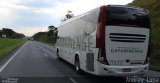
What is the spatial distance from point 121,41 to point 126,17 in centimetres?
97

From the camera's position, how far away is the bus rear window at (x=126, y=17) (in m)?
13.5

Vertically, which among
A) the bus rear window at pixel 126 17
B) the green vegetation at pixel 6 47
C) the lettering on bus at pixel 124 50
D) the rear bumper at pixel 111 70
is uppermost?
the bus rear window at pixel 126 17

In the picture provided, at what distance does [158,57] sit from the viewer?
85.8ft

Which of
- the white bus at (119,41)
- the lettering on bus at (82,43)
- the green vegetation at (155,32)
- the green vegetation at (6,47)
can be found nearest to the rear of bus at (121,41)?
the white bus at (119,41)

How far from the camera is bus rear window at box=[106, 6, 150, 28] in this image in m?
13.5

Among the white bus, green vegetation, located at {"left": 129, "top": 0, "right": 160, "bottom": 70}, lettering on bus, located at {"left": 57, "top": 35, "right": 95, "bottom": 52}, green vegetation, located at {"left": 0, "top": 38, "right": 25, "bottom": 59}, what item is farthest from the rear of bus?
green vegetation, located at {"left": 0, "top": 38, "right": 25, "bottom": 59}

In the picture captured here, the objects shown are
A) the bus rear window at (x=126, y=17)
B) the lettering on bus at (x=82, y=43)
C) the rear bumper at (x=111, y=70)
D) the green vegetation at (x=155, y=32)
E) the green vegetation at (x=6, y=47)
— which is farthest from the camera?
the green vegetation at (x=6, y=47)

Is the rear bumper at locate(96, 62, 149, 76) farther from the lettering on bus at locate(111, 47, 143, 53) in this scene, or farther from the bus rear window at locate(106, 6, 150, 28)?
the bus rear window at locate(106, 6, 150, 28)

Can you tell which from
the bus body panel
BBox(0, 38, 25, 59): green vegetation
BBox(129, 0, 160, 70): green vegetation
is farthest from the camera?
BBox(0, 38, 25, 59): green vegetation

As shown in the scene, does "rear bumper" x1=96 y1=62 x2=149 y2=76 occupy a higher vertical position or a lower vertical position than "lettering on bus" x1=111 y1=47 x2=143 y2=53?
lower

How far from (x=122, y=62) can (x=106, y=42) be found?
972mm

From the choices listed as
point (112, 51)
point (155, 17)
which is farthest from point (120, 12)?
point (155, 17)

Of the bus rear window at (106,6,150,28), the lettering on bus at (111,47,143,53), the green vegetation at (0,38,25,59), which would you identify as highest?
the bus rear window at (106,6,150,28)

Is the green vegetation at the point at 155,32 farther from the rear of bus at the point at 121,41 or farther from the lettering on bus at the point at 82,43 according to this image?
the rear of bus at the point at 121,41
